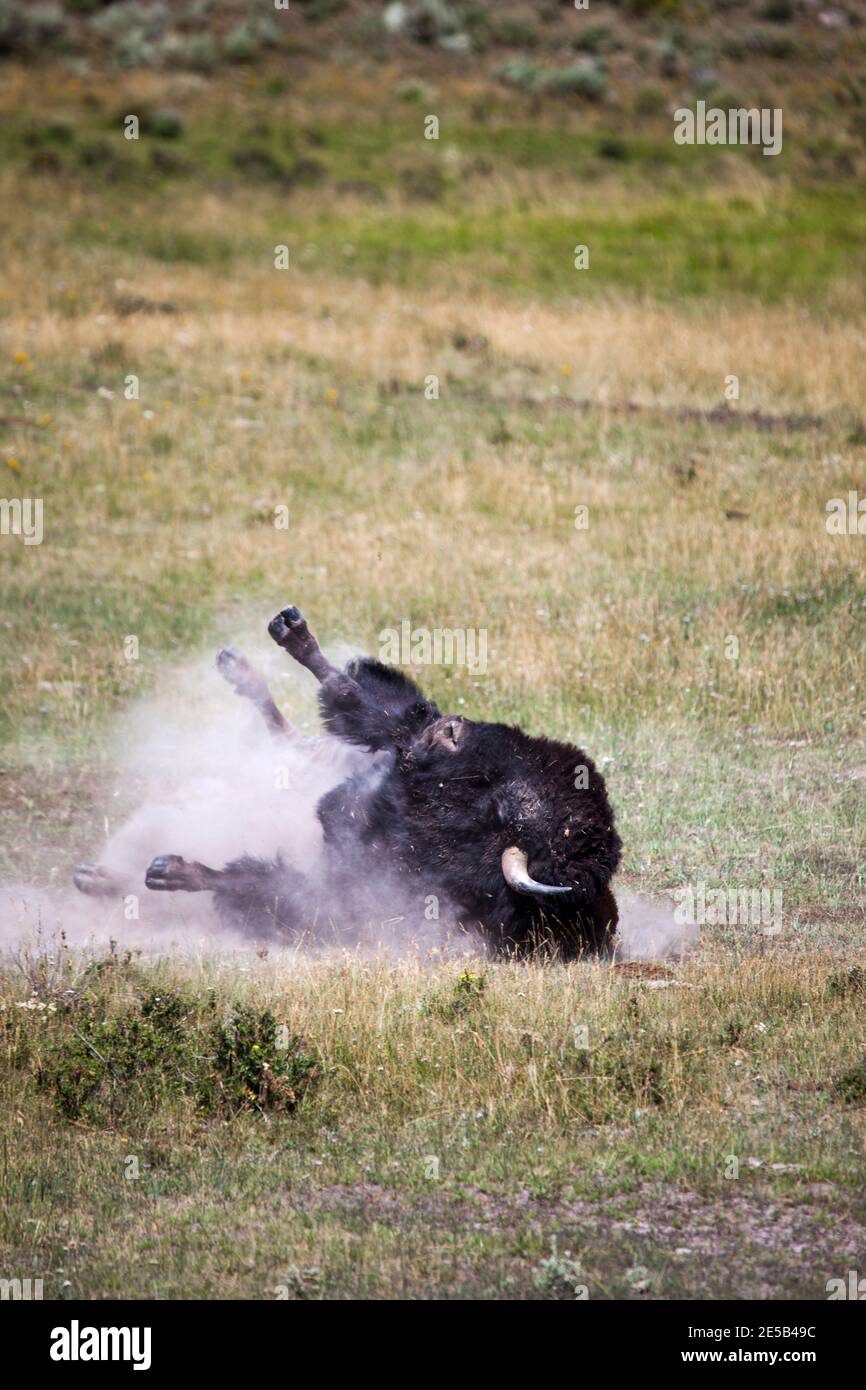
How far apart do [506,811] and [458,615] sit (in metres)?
6.86

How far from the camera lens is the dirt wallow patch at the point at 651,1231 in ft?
16.5

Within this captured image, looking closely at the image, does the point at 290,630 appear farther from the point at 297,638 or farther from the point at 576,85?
the point at 576,85

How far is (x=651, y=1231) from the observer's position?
5402 millimetres

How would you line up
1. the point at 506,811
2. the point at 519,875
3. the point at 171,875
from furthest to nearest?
the point at 171,875, the point at 506,811, the point at 519,875

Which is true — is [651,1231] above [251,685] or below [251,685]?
below

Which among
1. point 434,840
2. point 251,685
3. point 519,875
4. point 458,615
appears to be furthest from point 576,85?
point 519,875

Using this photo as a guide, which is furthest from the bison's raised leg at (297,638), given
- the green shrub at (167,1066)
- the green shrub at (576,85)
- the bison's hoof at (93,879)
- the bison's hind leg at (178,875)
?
the green shrub at (576,85)

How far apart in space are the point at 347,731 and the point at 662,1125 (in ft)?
10.6

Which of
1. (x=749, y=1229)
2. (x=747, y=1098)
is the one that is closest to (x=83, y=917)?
(x=747, y=1098)

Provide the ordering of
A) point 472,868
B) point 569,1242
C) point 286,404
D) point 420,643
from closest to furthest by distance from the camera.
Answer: point 569,1242 < point 472,868 < point 420,643 < point 286,404

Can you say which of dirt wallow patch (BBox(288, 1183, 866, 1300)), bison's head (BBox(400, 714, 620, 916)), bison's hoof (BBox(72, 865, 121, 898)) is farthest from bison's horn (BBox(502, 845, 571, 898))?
bison's hoof (BBox(72, 865, 121, 898))

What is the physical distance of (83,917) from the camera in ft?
29.6

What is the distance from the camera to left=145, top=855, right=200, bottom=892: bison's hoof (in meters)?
8.04

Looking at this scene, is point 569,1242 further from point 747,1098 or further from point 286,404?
point 286,404
